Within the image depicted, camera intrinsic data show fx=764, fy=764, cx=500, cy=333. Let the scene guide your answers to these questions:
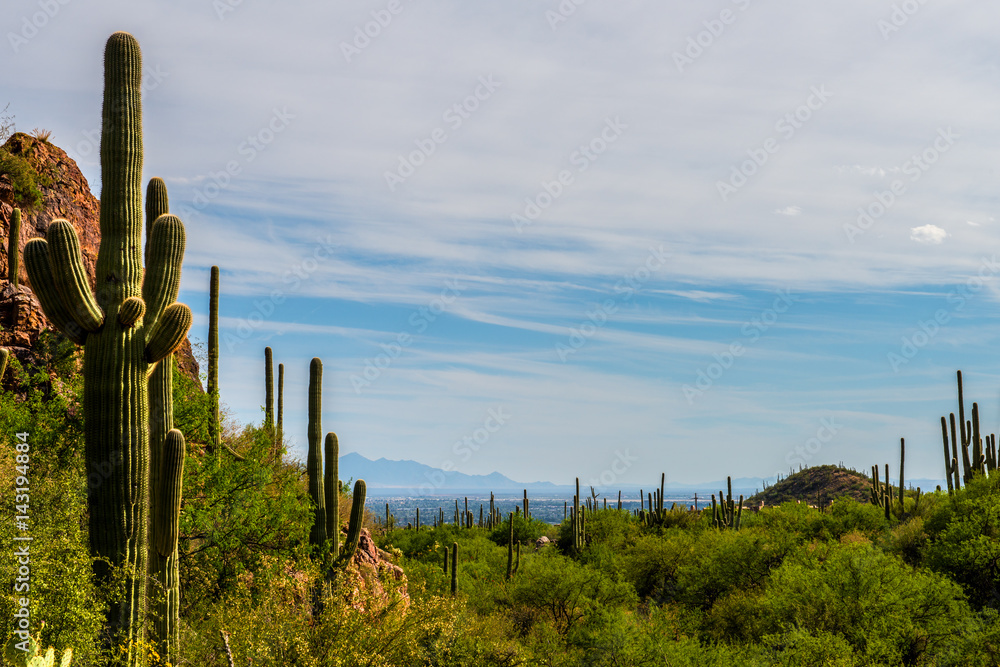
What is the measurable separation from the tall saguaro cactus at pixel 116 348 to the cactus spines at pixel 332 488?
23.3 feet

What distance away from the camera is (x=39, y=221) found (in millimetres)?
24234

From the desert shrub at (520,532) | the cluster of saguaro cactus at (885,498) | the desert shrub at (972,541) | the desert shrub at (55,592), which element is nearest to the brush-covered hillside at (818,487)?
the cluster of saguaro cactus at (885,498)

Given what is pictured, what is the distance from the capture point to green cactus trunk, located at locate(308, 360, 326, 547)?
17.1m

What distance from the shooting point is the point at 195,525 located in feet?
50.7

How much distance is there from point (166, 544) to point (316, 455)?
6.42 metres

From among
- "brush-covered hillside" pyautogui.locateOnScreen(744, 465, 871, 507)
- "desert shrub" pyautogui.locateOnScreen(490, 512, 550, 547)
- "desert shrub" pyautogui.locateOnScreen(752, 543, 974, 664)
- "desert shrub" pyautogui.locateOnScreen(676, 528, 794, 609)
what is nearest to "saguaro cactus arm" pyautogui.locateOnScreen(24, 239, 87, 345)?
"desert shrub" pyautogui.locateOnScreen(752, 543, 974, 664)

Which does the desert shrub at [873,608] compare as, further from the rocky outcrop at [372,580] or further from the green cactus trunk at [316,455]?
the green cactus trunk at [316,455]

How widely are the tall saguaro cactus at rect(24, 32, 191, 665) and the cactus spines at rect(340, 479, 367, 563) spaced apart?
7.41 meters

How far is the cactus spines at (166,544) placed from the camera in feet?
36.5

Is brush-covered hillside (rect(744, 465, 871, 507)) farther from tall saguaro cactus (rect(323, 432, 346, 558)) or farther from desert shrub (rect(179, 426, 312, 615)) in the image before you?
desert shrub (rect(179, 426, 312, 615))

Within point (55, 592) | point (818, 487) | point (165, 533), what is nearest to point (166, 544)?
point (165, 533)

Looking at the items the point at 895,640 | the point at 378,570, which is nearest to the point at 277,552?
the point at 378,570

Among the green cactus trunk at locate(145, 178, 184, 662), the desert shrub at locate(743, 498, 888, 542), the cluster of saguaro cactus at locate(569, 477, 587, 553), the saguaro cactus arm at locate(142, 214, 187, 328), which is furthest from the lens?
the cluster of saguaro cactus at locate(569, 477, 587, 553)

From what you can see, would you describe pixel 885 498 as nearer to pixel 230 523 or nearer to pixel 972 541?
pixel 972 541
